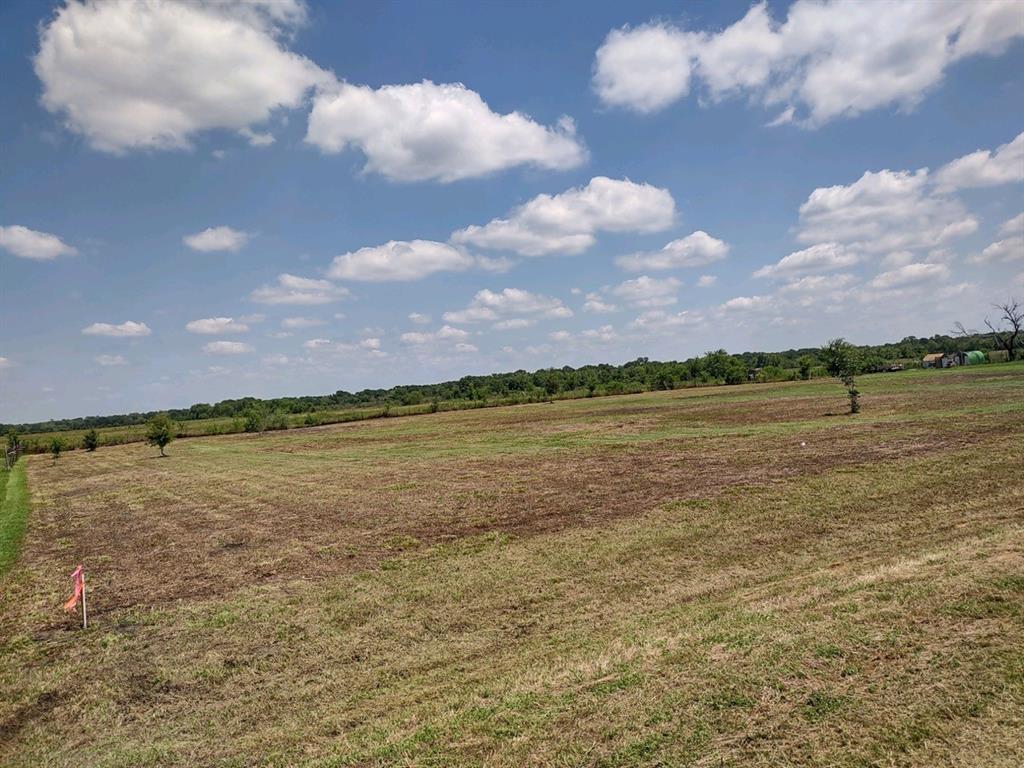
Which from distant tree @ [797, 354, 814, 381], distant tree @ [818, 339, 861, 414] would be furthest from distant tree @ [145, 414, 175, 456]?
distant tree @ [797, 354, 814, 381]

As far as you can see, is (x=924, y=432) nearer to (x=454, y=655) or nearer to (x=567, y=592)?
(x=567, y=592)

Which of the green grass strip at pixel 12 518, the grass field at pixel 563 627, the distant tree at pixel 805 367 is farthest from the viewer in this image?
the distant tree at pixel 805 367

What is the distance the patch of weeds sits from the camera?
481 cm

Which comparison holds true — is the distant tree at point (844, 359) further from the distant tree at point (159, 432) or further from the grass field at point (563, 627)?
the distant tree at point (159, 432)

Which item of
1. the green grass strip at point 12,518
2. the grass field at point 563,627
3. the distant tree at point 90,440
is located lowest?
the green grass strip at point 12,518

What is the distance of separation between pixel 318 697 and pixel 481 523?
919 cm

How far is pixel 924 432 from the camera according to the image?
23.4m

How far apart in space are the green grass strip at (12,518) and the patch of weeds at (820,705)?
1885 centimetres

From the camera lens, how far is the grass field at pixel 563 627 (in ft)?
16.4

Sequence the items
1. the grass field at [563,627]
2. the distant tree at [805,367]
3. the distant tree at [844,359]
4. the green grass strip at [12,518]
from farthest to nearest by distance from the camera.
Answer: the distant tree at [805,367], the distant tree at [844,359], the green grass strip at [12,518], the grass field at [563,627]

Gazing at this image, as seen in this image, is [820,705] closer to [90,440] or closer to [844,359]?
[844,359]

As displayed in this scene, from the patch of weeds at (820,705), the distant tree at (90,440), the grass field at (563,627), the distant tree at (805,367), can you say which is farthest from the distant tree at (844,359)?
the distant tree at (90,440)

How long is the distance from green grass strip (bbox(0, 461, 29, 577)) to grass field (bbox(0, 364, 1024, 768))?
962 millimetres

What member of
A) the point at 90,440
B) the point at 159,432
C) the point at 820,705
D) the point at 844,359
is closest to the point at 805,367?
the point at 844,359
